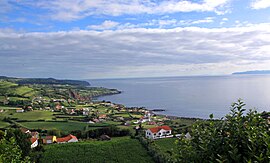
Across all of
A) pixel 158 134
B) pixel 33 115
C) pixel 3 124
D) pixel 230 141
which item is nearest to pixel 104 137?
pixel 158 134

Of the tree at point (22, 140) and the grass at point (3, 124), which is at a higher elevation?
the tree at point (22, 140)

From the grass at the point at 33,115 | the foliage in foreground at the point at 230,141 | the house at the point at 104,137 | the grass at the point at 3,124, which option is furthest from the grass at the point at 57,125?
the foliage in foreground at the point at 230,141

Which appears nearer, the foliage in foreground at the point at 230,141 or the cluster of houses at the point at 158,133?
the foliage in foreground at the point at 230,141

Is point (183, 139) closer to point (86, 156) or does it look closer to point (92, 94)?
point (86, 156)

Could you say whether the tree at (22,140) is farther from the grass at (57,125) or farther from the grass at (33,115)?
the grass at (33,115)

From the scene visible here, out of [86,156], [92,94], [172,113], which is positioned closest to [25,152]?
[86,156]

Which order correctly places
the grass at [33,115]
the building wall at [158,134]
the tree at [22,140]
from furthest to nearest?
1. the grass at [33,115]
2. the building wall at [158,134]
3. the tree at [22,140]

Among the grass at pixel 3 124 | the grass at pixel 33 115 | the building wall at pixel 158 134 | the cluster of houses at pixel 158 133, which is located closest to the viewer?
the building wall at pixel 158 134
